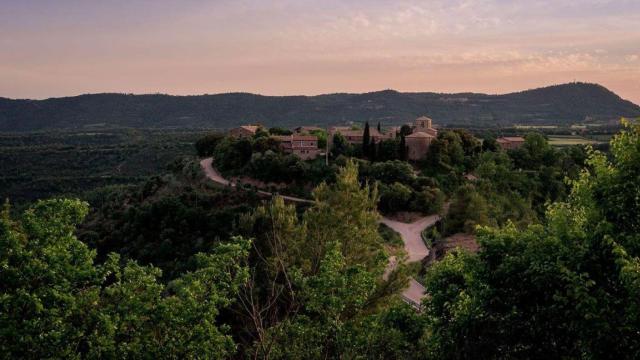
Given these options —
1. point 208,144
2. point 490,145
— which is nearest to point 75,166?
point 208,144

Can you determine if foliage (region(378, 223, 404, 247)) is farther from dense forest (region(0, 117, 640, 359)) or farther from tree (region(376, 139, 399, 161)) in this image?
dense forest (region(0, 117, 640, 359))

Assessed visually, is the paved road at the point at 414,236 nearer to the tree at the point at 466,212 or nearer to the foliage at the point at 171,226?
the tree at the point at 466,212

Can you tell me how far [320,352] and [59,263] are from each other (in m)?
5.58

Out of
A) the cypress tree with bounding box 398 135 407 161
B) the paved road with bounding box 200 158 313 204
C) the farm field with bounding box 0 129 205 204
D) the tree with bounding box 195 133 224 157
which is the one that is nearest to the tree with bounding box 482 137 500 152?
the cypress tree with bounding box 398 135 407 161

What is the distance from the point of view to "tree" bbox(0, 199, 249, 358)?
342 inches

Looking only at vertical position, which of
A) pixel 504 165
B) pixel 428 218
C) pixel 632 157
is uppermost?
pixel 632 157

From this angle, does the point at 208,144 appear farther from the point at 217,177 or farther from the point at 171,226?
the point at 171,226

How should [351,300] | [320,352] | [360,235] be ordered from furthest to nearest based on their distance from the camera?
[360,235] < [351,300] < [320,352]

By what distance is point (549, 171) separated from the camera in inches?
2170

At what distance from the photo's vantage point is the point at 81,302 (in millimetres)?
9383

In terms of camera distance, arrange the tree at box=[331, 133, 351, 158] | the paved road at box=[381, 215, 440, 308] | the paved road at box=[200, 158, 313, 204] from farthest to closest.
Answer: the tree at box=[331, 133, 351, 158], the paved road at box=[200, 158, 313, 204], the paved road at box=[381, 215, 440, 308]

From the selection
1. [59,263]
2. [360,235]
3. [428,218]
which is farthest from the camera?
[428,218]

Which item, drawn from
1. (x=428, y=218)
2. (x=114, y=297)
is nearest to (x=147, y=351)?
(x=114, y=297)

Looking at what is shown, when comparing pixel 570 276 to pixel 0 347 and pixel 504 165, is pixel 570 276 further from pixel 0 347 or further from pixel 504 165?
pixel 504 165
